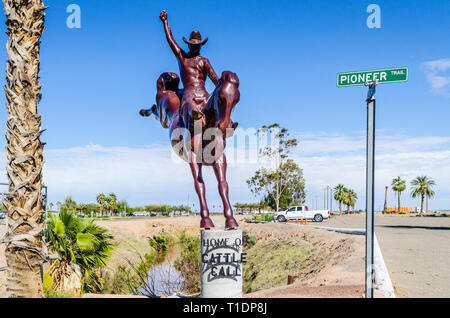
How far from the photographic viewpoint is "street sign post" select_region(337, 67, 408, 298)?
552 cm

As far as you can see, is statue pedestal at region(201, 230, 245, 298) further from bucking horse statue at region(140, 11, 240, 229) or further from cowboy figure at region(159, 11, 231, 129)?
cowboy figure at region(159, 11, 231, 129)

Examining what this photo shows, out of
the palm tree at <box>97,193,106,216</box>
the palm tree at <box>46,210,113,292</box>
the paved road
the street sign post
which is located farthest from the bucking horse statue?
the palm tree at <box>97,193,106,216</box>

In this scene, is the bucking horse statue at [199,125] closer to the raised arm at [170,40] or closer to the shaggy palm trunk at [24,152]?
the raised arm at [170,40]

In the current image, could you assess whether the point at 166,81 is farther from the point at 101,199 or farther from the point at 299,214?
the point at 101,199

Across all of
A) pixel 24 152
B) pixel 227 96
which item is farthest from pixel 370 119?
pixel 24 152

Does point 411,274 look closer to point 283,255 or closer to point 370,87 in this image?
point 370,87

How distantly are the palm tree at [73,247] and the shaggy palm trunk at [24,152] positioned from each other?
1946 millimetres

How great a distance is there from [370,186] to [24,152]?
5.15 metres

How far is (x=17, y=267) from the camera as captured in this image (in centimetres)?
610

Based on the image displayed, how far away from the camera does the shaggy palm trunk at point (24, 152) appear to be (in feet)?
20.0

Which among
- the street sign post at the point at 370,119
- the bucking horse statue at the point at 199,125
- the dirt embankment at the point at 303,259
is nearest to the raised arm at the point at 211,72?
the bucking horse statue at the point at 199,125

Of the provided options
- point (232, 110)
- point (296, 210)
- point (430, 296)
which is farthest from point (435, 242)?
point (296, 210)

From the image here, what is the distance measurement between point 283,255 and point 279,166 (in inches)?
1067
